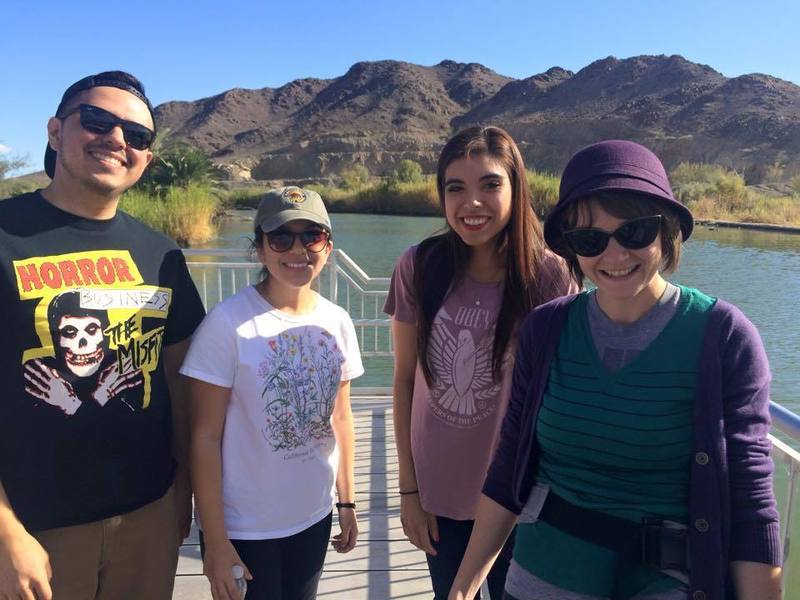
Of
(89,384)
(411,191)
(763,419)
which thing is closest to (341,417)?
(89,384)

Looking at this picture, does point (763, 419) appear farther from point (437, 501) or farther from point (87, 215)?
point (87, 215)

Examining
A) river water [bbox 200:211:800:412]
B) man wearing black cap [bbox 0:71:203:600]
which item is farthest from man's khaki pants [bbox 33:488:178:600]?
river water [bbox 200:211:800:412]

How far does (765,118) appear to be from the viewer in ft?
204

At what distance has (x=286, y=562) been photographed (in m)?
1.64

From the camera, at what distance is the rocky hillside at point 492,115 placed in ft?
200

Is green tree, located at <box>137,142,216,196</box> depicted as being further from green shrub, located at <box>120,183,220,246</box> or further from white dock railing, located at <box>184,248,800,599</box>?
white dock railing, located at <box>184,248,800,599</box>

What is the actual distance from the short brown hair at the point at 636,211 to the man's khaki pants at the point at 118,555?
1.26 m

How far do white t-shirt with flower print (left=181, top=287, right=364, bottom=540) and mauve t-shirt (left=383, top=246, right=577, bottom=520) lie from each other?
0.30 m

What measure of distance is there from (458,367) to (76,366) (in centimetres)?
94

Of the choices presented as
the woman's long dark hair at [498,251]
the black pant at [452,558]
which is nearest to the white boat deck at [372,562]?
the black pant at [452,558]

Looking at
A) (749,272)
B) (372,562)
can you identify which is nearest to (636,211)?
(372,562)

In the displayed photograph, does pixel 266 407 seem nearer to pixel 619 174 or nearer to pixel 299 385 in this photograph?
pixel 299 385

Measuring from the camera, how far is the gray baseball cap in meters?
1.59

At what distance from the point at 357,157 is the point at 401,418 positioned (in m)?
→ 78.5
